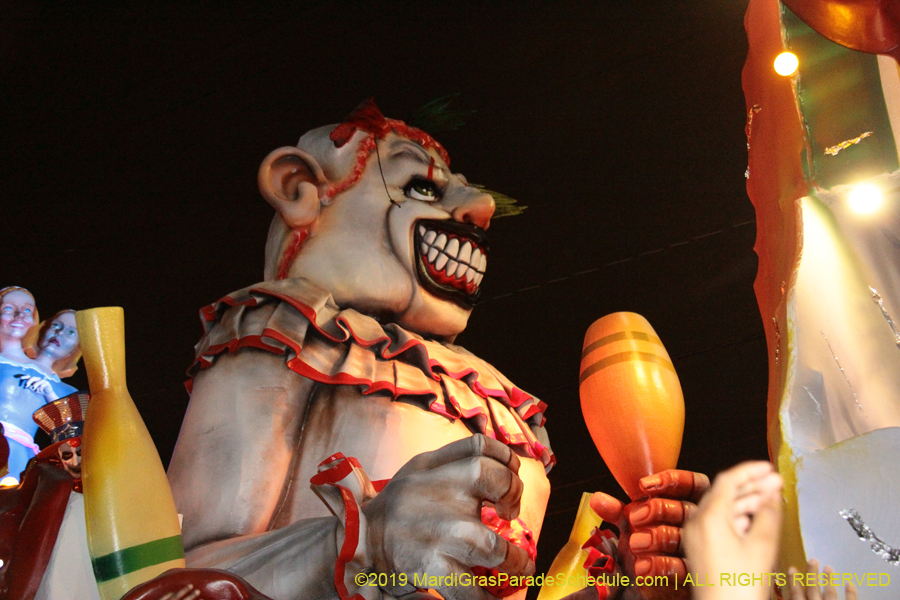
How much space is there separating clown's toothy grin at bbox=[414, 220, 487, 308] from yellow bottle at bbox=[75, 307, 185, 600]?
673 millimetres

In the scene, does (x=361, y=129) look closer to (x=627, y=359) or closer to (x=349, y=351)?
(x=349, y=351)

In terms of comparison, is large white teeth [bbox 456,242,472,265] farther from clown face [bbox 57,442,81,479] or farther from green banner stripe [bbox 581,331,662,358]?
clown face [bbox 57,442,81,479]

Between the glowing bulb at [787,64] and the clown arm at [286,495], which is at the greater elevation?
the glowing bulb at [787,64]

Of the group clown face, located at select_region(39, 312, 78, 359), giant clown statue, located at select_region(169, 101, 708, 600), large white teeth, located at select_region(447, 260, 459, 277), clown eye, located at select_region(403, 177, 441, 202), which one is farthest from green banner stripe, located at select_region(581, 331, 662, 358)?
clown face, located at select_region(39, 312, 78, 359)

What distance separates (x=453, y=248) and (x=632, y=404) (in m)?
0.53

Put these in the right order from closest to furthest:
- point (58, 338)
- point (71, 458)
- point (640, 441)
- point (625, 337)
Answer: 1. point (71, 458)
2. point (640, 441)
3. point (625, 337)
4. point (58, 338)

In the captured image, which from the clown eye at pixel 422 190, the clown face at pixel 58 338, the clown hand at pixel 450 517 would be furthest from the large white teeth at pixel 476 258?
the clown face at pixel 58 338

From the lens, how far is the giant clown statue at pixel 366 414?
3.17 feet

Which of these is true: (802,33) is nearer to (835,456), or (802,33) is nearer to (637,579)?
(835,456)

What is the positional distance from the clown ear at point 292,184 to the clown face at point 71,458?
686 mm

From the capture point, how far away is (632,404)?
3.95 feet

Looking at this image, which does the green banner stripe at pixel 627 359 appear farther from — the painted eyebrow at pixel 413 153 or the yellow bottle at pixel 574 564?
the painted eyebrow at pixel 413 153

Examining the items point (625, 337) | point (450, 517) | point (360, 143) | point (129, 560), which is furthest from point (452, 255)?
point (129, 560)

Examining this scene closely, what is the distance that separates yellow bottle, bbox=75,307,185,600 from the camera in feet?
2.89
